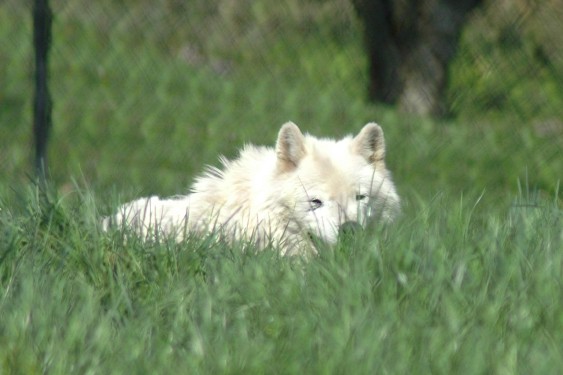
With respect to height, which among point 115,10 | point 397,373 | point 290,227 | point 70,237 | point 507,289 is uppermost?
point 115,10

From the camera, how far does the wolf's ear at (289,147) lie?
17.8 feet

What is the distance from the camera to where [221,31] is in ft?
20.8

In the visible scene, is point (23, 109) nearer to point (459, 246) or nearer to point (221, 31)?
point (221, 31)

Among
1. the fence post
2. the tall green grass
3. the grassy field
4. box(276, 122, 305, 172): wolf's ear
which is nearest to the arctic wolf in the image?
box(276, 122, 305, 172): wolf's ear

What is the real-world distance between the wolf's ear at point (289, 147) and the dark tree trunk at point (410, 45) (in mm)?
1026

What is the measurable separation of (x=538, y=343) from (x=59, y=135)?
3998 millimetres

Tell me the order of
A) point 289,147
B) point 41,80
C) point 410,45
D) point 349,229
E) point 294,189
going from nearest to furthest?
point 349,229 → point 294,189 → point 289,147 → point 41,80 → point 410,45

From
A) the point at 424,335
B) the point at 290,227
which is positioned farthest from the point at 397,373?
the point at 290,227

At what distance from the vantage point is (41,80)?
6.07 m

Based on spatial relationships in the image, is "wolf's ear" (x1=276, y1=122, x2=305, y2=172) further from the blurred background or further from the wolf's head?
the blurred background

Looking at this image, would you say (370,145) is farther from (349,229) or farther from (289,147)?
(349,229)

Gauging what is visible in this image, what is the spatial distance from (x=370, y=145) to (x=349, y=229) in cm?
123

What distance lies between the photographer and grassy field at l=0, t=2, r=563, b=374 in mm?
3299

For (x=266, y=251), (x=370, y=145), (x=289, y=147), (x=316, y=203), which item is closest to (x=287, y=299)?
(x=266, y=251)
